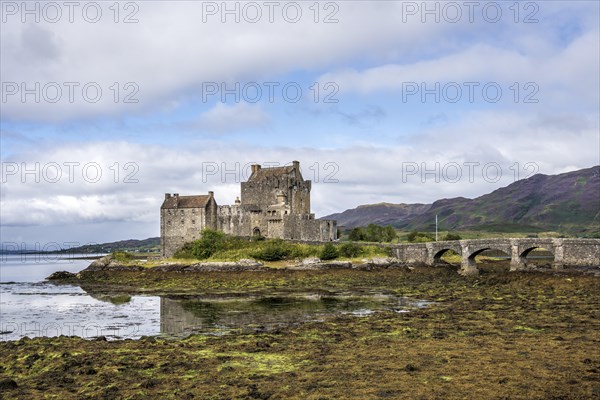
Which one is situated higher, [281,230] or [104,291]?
[281,230]

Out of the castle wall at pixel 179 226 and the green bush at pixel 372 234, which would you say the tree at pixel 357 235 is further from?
the castle wall at pixel 179 226

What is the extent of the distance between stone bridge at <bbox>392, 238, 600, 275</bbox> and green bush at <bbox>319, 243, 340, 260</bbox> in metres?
6.49

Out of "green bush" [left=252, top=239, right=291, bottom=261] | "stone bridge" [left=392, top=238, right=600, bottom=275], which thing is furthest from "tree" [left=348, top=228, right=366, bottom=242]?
"green bush" [left=252, top=239, right=291, bottom=261]

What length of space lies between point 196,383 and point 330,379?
3.11 meters

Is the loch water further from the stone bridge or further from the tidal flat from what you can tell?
the stone bridge

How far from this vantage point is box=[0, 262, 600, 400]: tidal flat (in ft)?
39.1

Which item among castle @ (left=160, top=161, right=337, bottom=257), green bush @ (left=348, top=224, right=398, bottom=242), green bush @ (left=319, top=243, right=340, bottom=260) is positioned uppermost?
castle @ (left=160, top=161, right=337, bottom=257)

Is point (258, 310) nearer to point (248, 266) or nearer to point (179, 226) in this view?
point (248, 266)

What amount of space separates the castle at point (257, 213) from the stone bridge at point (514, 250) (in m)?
12.9

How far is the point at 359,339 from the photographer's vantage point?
17922 mm

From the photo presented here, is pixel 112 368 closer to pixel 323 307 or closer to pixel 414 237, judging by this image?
pixel 323 307

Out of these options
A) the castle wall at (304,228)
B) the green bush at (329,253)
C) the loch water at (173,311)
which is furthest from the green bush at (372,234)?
the loch water at (173,311)

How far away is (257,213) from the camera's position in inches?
2726

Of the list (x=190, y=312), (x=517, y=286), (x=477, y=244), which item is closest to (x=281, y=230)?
(x=477, y=244)
